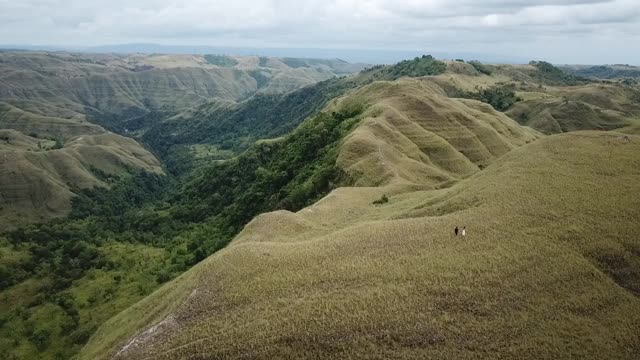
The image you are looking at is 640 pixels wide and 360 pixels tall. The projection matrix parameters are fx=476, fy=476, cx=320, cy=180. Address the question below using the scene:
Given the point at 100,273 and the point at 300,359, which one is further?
the point at 100,273

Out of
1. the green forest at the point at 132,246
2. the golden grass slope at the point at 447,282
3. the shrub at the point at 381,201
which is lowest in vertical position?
the green forest at the point at 132,246

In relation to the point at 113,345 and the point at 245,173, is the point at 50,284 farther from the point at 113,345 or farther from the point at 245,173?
the point at 113,345

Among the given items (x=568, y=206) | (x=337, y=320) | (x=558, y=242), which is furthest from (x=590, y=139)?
(x=337, y=320)

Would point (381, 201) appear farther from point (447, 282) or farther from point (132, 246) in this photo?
point (132, 246)

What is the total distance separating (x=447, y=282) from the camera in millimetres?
39500

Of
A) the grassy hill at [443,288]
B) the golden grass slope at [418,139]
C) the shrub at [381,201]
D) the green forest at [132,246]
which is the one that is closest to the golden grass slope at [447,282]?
the grassy hill at [443,288]

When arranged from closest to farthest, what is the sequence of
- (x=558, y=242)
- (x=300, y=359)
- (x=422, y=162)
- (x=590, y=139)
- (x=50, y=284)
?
(x=300, y=359) → (x=558, y=242) → (x=590, y=139) → (x=422, y=162) → (x=50, y=284)

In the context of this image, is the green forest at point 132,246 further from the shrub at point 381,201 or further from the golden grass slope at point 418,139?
the shrub at point 381,201

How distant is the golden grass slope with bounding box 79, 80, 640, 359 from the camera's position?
Answer: 34.3 m

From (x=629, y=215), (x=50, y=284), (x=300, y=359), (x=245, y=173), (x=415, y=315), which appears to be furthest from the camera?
(x=245, y=173)

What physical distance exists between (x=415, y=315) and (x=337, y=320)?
5.89m

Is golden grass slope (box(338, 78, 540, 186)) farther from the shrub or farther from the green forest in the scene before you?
the shrub

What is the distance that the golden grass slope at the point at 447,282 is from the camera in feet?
113

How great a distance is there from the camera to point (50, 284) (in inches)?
5012
